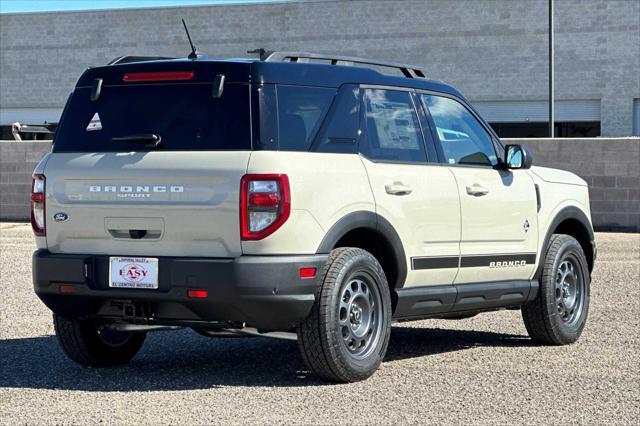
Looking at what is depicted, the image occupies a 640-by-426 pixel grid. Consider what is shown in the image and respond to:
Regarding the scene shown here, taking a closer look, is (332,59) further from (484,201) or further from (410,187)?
(484,201)

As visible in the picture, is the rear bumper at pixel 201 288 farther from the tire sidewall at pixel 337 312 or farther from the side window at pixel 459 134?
the side window at pixel 459 134

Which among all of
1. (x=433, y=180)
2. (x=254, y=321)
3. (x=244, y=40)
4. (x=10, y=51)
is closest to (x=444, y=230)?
(x=433, y=180)

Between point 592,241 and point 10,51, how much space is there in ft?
137

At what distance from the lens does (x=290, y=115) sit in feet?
25.5

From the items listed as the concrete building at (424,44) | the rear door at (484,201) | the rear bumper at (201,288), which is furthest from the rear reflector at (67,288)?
the concrete building at (424,44)

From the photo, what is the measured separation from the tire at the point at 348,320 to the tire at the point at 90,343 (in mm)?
1670

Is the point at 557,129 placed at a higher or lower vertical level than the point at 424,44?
lower

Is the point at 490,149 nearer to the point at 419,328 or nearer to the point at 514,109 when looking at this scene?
the point at 419,328

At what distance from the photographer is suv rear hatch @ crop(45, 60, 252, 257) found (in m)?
7.55

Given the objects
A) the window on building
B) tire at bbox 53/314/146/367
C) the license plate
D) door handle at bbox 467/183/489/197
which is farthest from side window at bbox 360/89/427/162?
the window on building

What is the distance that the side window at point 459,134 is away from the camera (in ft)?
29.8

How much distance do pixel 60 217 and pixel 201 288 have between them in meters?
1.16

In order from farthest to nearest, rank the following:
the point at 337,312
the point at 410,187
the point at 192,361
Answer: the point at 192,361
the point at 410,187
the point at 337,312

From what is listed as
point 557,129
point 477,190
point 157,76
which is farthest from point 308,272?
point 557,129
